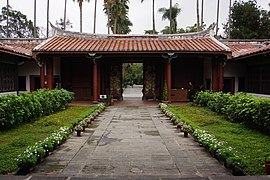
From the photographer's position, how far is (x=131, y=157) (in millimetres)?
5770

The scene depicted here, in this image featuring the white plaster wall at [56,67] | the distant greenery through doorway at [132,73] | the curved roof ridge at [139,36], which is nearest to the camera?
the white plaster wall at [56,67]

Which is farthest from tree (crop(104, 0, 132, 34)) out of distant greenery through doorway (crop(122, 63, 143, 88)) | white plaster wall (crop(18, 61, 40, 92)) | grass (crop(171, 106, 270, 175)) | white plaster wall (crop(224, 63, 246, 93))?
grass (crop(171, 106, 270, 175))

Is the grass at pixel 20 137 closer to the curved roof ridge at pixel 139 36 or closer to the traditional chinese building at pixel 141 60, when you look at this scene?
the traditional chinese building at pixel 141 60

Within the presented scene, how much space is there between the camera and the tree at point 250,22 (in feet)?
105

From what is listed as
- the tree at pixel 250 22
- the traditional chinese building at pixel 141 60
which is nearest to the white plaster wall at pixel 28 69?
the traditional chinese building at pixel 141 60

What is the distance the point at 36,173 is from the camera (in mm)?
4805

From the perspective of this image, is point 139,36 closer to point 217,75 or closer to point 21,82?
point 217,75

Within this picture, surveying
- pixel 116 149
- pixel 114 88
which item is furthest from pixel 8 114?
pixel 114 88

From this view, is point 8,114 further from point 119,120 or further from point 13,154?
point 119,120

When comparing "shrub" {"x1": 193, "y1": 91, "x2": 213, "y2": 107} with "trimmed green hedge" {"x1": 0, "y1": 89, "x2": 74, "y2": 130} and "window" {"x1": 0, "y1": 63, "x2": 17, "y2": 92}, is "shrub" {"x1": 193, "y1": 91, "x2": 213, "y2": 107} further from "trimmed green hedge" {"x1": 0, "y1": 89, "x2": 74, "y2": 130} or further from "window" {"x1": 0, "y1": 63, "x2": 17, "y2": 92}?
"window" {"x1": 0, "y1": 63, "x2": 17, "y2": 92}

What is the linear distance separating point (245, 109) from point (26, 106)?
6.55m

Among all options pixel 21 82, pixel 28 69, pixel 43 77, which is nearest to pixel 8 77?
pixel 43 77

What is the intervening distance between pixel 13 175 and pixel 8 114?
4073 mm

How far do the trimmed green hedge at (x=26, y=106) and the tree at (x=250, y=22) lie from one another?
24.5 m
